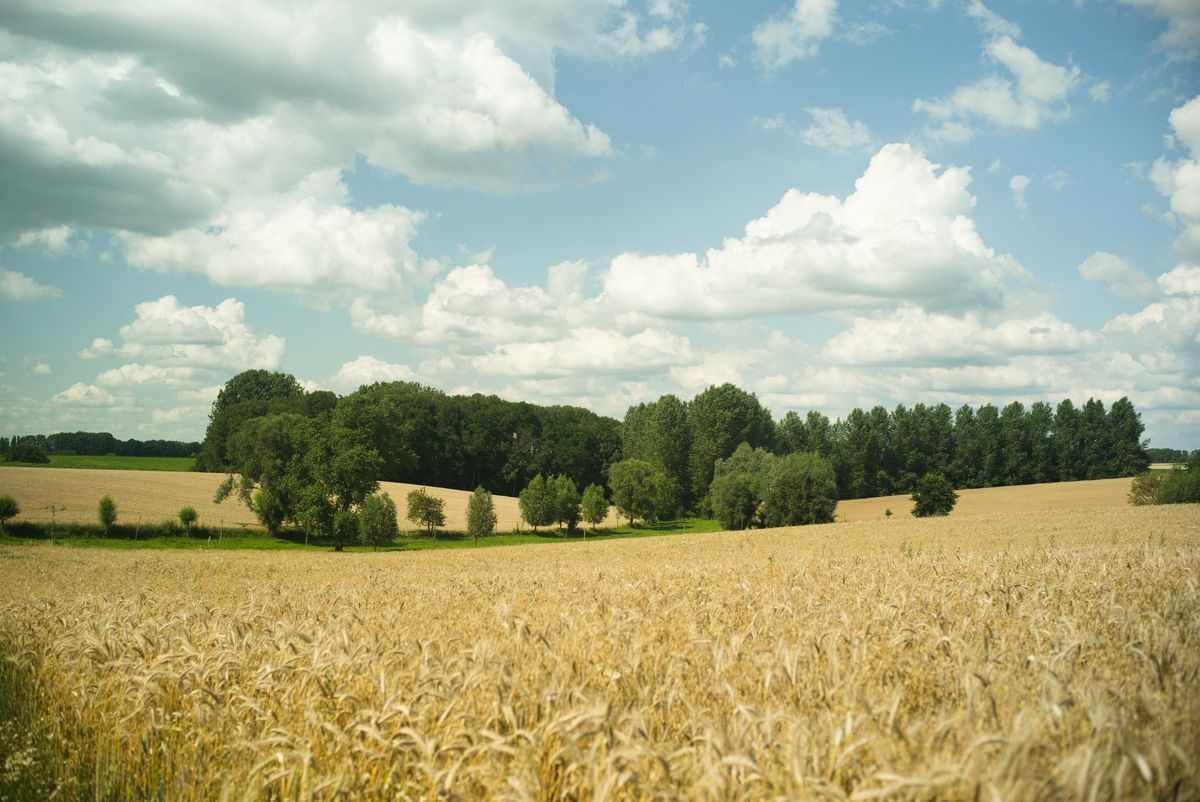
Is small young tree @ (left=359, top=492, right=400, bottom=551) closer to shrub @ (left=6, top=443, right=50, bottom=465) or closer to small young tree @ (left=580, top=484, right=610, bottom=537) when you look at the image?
small young tree @ (left=580, top=484, right=610, bottom=537)

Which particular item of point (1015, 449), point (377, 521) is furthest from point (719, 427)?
point (377, 521)

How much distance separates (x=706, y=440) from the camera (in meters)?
100

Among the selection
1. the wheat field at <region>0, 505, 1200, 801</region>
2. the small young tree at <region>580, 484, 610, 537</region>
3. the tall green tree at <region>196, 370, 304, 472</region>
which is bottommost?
the small young tree at <region>580, 484, 610, 537</region>

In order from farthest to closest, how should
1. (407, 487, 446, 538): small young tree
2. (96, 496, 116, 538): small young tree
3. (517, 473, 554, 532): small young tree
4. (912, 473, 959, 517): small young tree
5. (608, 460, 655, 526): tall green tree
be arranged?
(608, 460, 655, 526): tall green tree, (517, 473, 554, 532): small young tree, (407, 487, 446, 538): small young tree, (912, 473, 959, 517): small young tree, (96, 496, 116, 538): small young tree

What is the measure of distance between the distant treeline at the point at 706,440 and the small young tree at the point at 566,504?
21.9 metres

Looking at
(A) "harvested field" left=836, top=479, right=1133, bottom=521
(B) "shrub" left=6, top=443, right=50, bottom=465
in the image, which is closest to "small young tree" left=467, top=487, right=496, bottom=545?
(A) "harvested field" left=836, top=479, right=1133, bottom=521

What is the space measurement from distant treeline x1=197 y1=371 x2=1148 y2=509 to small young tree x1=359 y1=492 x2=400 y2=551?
38.4 meters

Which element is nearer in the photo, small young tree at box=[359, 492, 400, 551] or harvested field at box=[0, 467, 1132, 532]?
small young tree at box=[359, 492, 400, 551]

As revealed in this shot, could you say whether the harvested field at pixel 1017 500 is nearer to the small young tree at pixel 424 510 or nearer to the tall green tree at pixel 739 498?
the tall green tree at pixel 739 498

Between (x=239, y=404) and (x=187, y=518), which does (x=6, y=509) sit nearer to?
(x=187, y=518)

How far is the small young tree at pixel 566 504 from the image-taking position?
7612 cm

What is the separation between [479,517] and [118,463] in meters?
75.3

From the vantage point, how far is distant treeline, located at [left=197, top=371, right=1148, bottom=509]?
102 meters

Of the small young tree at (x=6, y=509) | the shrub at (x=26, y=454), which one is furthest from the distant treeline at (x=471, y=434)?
the small young tree at (x=6, y=509)
